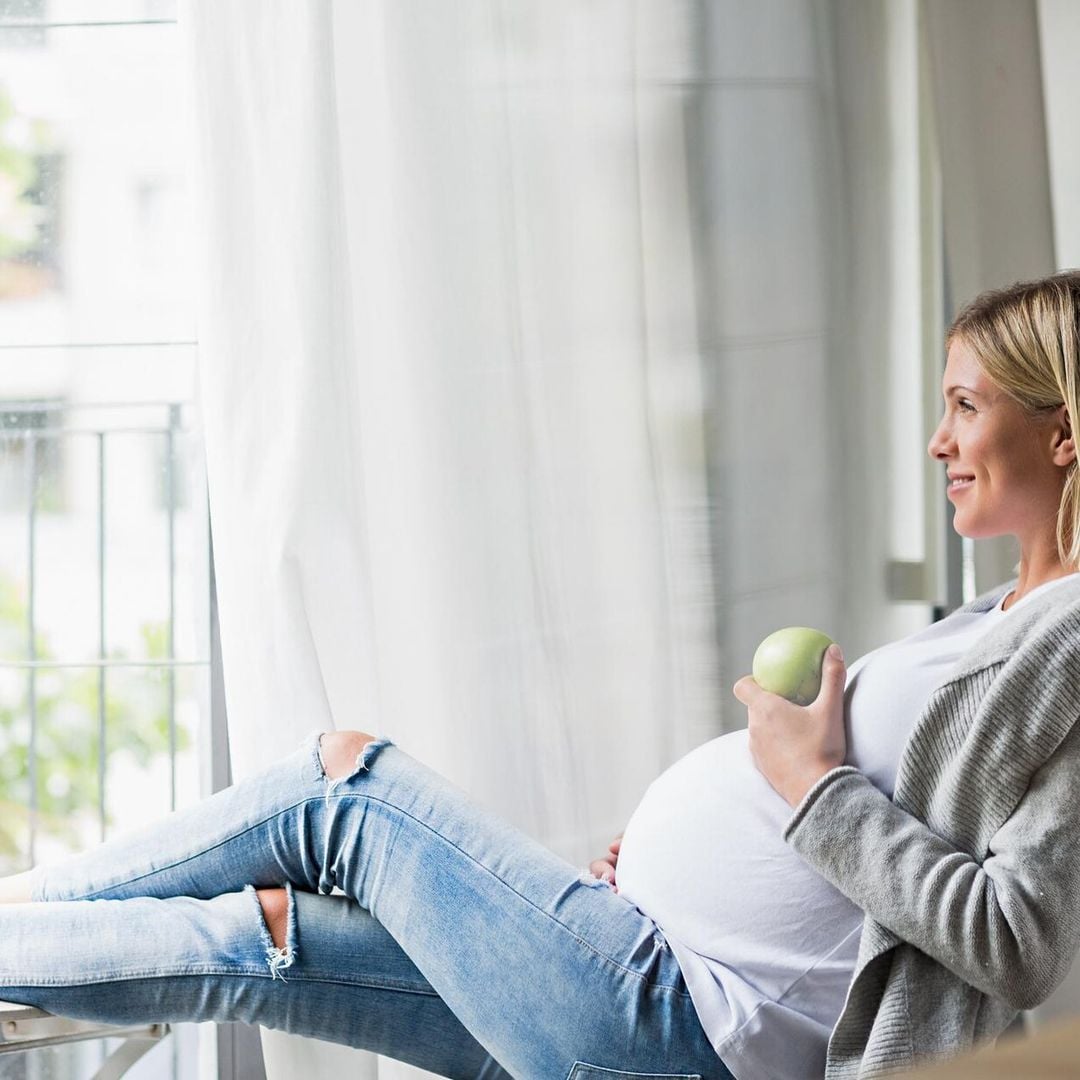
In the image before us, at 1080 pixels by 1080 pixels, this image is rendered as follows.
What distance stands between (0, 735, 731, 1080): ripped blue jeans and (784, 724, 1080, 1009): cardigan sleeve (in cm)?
21

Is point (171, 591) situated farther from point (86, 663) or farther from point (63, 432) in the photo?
point (63, 432)

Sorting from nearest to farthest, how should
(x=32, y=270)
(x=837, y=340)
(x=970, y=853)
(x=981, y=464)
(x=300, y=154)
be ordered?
(x=970, y=853) → (x=981, y=464) → (x=300, y=154) → (x=32, y=270) → (x=837, y=340)

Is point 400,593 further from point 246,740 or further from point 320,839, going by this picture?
point 320,839

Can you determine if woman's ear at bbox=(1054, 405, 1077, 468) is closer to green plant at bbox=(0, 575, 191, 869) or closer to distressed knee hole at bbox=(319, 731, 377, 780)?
distressed knee hole at bbox=(319, 731, 377, 780)

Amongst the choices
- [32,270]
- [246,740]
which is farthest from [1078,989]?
[32,270]

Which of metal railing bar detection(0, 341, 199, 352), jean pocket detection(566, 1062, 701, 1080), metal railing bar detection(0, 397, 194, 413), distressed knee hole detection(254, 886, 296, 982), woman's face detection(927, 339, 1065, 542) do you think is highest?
metal railing bar detection(0, 341, 199, 352)

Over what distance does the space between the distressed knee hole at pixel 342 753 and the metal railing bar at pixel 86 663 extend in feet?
1.34

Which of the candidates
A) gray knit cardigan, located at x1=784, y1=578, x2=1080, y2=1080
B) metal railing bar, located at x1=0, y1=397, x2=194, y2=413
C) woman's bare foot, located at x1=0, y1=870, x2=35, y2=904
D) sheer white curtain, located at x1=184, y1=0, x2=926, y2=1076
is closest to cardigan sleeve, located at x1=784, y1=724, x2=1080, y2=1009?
gray knit cardigan, located at x1=784, y1=578, x2=1080, y2=1080

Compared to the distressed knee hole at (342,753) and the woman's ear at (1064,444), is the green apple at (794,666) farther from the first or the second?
the distressed knee hole at (342,753)

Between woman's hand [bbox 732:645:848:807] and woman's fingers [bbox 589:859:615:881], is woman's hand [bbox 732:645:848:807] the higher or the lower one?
the higher one

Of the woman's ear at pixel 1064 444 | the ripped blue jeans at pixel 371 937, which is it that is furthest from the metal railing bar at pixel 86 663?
the woman's ear at pixel 1064 444

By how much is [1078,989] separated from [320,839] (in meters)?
1.02

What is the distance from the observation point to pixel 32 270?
157cm

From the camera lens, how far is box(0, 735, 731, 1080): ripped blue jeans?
105 cm
